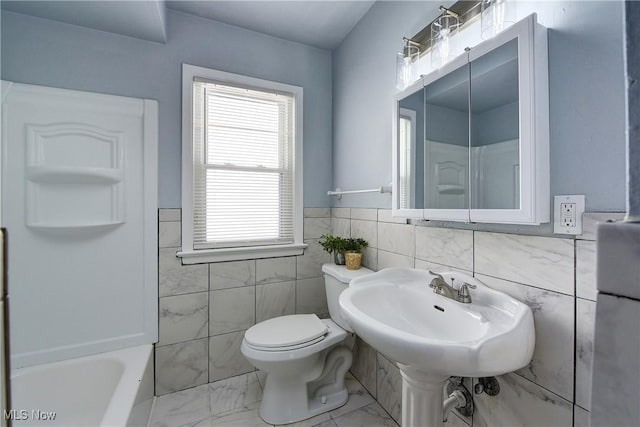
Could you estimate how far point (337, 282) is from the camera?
5.60 ft

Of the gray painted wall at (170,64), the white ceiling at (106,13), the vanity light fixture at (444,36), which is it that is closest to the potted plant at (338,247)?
the gray painted wall at (170,64)

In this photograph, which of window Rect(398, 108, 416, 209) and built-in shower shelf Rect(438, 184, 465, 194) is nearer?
built-in shower shelf Rect(438, 184, 465, 194)

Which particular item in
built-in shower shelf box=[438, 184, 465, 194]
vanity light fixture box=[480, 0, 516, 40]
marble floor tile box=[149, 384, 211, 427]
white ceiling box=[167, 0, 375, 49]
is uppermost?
white ceiling box=[167, 0, 375, 49]

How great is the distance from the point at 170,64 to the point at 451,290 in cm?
204

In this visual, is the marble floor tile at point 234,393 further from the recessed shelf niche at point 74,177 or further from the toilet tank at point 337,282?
the recessed shelf niche at point 74,177

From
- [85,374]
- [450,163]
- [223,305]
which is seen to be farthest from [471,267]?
[85,374]

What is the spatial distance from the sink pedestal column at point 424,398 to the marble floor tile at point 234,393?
107 cm

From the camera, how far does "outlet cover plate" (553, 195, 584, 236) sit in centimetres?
82

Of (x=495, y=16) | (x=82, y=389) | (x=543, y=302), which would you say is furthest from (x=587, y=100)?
(x=82, y=389)

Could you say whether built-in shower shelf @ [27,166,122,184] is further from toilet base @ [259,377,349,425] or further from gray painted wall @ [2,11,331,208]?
toilet base @ [259,377,349,425]

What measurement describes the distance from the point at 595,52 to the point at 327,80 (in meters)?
1.73

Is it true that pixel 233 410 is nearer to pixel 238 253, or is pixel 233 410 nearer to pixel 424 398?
pixel 238 253

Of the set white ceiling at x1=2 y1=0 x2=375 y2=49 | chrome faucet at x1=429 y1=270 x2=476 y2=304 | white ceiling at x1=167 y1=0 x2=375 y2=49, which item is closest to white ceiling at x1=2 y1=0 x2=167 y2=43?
white ceiling at x1=2 y1=0 x2=375 y2=49

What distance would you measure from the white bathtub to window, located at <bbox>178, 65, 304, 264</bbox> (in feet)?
2.10
